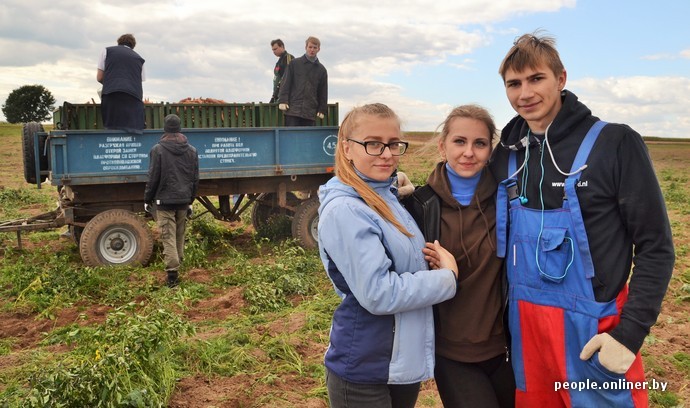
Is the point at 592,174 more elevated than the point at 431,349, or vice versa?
the point at 592,174

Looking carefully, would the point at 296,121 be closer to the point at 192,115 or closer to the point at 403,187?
the point at 192,115

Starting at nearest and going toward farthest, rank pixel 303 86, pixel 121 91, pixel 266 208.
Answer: pixel 121 91
pixel 303 86
pixel 266 208

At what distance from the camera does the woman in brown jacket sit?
7.30 feet

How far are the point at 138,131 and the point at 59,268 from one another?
6.28 ft

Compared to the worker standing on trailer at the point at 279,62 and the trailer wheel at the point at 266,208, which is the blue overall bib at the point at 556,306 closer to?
the trailer wheel at the point at 266,208

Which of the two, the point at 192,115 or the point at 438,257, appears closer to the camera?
the point at 438,257

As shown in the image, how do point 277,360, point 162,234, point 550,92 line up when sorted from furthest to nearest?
point 162,234 < point 277,360 < point 550,92

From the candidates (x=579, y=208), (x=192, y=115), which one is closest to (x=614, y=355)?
(x=579, y=208)

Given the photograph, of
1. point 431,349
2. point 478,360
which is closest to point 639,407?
point 478,360

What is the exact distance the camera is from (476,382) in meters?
2.24

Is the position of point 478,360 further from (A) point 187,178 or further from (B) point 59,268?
(B) point 59,268

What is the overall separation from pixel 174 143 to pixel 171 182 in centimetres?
46

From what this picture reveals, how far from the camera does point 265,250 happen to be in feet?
29.3

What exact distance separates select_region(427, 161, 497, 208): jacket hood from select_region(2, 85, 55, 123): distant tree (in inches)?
2558
